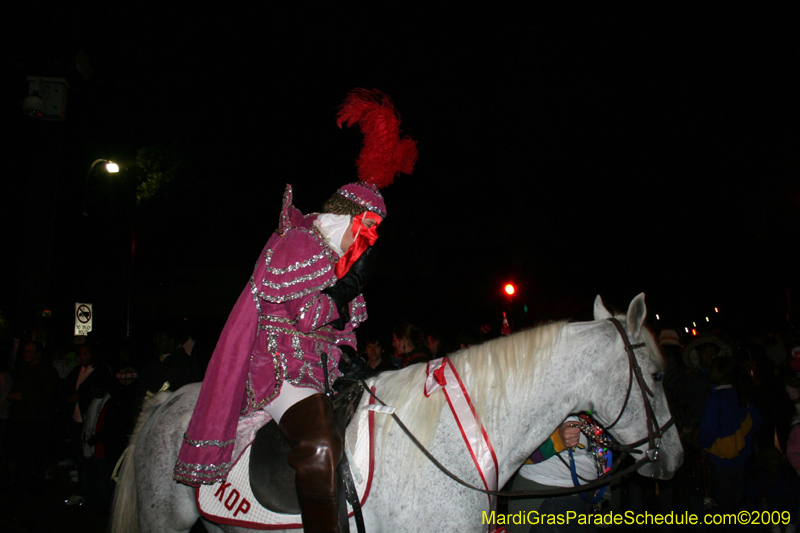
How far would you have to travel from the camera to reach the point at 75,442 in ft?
24.4

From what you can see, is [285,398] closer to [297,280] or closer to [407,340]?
[297,280]

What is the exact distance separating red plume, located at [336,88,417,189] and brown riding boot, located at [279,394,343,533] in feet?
5.30

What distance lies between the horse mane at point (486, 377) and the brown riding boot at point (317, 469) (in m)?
0.30

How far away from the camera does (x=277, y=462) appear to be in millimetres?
2516

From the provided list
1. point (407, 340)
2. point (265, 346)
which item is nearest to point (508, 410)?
point (265, 346)

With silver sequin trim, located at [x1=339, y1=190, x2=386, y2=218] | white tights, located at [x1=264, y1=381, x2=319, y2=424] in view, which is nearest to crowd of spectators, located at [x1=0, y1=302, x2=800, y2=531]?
white tights, located at [x1=264, y1=381, x2=319, y2=424]

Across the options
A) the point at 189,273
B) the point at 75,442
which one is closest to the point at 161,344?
the point at 75,442

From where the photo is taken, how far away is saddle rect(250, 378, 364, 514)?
243 cm

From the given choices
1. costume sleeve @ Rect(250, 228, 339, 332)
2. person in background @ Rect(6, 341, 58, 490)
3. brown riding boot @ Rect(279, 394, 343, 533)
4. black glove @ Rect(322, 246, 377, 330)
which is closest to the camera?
brown riding boot @ Rect(279, 394, 343, 533)

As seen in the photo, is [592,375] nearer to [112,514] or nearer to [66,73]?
[112,514]

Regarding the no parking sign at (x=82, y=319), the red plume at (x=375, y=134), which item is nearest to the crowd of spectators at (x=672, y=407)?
the no parking sign at (x=82, y=319)

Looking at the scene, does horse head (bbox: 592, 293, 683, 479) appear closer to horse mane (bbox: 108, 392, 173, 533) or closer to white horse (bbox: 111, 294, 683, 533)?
white horse (bbox: 111, 294, 683, 533)

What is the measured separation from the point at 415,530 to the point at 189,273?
808 inches

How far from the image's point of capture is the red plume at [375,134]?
3.18 metres
